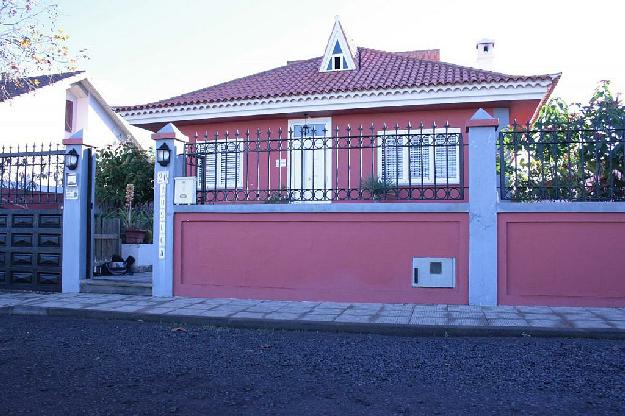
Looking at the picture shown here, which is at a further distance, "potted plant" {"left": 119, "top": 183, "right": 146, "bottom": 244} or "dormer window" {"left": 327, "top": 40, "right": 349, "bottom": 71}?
"dormer window" {"left": 327, "top": 40, "right": 349, "bottom": 71}

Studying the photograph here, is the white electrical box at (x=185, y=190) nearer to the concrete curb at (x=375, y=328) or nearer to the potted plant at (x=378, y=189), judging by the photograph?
the concrete curb at (x=375, y=328)

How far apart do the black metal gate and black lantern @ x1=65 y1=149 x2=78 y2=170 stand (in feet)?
0.70

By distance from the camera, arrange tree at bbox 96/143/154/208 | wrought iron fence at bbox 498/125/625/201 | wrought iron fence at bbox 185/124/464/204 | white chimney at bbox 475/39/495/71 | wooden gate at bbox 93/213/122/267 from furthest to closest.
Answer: white chimney at bbox 475/39/495/71 → tree at bbox 96/143/154/208 → wooden gate at bbox 93/213/122/267 → wrought iron fence at bbox 185/124/464/204 → wrought iron fence at bbox 498/125/625/201

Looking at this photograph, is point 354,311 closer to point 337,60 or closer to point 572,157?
point 572,157

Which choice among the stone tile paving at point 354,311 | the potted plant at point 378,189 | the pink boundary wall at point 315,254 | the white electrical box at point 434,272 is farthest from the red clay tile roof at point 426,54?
the stone tile paving at point 354,311

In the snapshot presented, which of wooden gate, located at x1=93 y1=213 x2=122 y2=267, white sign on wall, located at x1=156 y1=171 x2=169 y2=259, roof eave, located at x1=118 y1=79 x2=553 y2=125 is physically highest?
roof eave, located at x1=118 y1=79 x2=553 y2=125

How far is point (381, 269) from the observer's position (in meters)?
7.80

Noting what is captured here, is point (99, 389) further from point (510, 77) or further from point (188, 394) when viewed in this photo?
point (510, 77)

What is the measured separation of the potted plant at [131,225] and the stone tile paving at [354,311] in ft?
8.78

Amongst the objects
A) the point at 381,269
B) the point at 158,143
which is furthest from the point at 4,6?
the point at 381,269

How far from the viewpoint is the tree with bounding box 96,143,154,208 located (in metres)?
14.6

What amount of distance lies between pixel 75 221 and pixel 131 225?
100 inches

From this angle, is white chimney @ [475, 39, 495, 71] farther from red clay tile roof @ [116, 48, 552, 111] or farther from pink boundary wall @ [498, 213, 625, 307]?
pink boundary wall @ [498, 213, 625, 307]

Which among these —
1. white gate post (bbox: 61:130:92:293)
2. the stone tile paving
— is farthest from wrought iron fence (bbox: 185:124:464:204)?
white gate post (bbox: 61:130:92:293)
